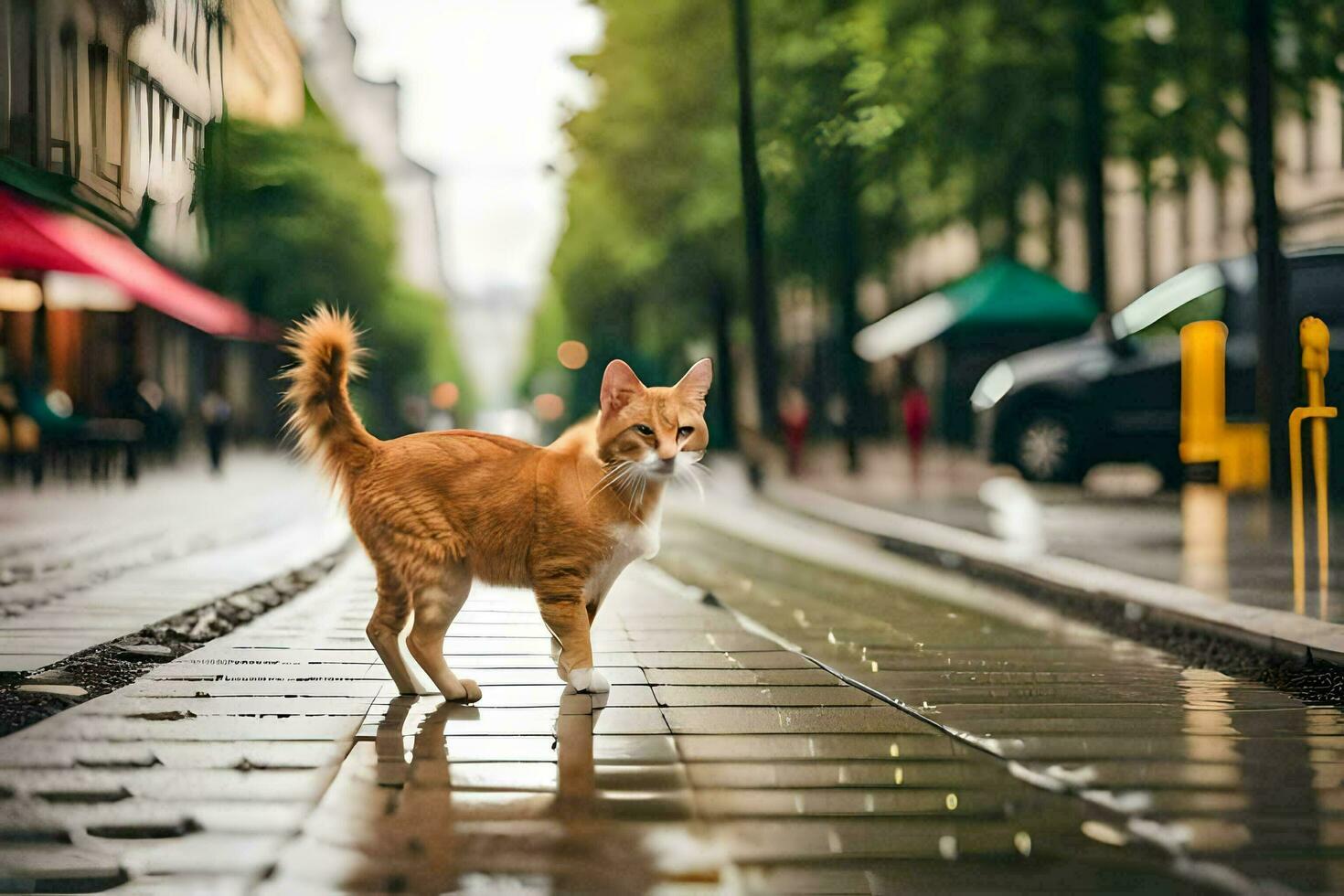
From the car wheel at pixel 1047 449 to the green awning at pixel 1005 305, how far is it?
246 inches

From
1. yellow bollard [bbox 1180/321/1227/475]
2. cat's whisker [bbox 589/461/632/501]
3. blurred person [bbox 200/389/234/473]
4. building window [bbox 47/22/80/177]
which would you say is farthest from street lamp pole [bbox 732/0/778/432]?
cat's whisker [bbox 589/461/632/501]

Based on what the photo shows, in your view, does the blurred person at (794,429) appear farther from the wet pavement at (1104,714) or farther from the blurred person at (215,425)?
the wet pavement at (1104,714)

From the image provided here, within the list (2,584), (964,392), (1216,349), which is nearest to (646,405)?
(2,584)

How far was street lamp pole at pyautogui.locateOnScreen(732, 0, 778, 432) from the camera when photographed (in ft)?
79.0

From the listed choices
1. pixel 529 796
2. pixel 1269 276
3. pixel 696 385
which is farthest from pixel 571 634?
pixel 1269 276

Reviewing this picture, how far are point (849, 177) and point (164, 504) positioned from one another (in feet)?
34.6

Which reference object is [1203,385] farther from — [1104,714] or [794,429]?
[1104,714]

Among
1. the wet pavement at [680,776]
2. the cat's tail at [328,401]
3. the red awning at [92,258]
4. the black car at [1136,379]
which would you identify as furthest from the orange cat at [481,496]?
the black car at [1136,379]

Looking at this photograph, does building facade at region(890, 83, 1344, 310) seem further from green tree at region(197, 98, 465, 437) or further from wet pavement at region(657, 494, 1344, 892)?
wet pavement at region(657, 494, 1344, 892)

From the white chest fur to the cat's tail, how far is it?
892mm

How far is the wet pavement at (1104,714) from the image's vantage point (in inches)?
166

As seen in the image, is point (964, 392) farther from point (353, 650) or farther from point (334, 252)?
point (353, 650)

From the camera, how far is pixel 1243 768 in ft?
16.3

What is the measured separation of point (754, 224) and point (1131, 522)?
1223cm
